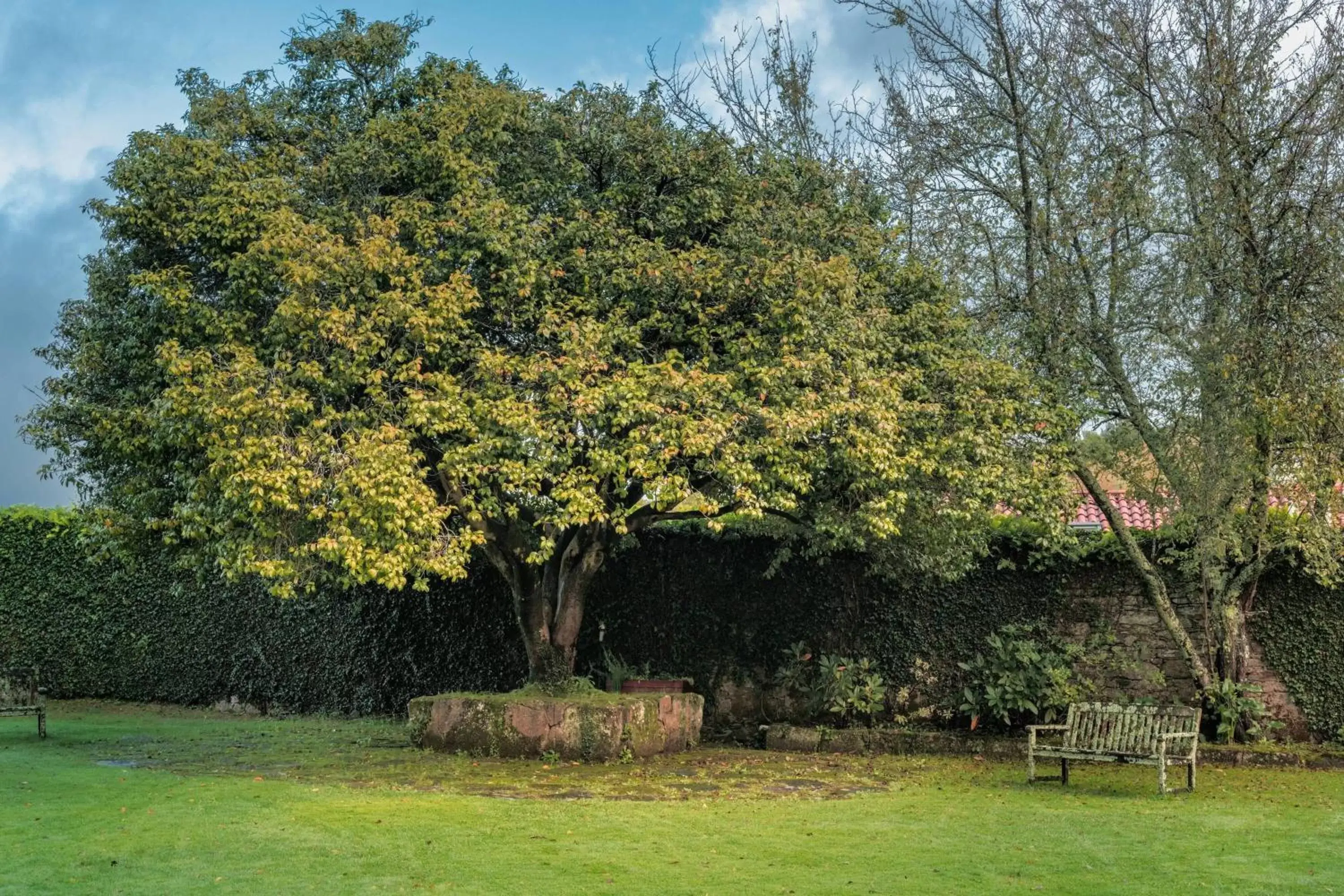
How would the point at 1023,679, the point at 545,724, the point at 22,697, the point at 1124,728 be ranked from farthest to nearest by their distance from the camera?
the point at 22,697 → the point at 1023,679 → the point at 545,724 → the point at 1124,728

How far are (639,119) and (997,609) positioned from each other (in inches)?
Answer: 293

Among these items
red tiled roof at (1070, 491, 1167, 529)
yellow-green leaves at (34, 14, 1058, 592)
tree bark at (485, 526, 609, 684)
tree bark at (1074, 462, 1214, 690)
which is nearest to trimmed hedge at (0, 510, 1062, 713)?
tree bark at (1074, 462, 1214, 690)

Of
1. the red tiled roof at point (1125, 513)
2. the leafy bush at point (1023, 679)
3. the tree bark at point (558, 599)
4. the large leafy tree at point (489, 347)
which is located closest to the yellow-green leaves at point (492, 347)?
the large leafy tree at point (489, 347)

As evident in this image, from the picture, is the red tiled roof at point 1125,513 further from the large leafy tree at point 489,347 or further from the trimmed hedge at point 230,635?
the trimmed hedge at point 230,635

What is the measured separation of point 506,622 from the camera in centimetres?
1695

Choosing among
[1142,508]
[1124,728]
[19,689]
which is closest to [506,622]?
[19,689]

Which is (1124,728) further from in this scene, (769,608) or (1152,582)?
(769,608)

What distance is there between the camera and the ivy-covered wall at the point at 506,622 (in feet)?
49.0

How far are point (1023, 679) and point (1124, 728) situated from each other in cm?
311

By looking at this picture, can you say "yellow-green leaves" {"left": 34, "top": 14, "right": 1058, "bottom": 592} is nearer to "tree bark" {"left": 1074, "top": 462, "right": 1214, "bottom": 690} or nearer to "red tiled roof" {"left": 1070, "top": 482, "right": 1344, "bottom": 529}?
"tree bark" {"left": 1074, "top": 462, "right": 1214, "bottom": 690}

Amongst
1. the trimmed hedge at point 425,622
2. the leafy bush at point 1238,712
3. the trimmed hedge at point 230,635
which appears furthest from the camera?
the trimmed hedge at point 230,635

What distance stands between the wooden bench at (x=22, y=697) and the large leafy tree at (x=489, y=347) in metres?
2.98

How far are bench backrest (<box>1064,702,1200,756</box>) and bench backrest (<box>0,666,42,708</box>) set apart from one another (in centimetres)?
1195

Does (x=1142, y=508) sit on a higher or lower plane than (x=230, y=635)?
higher
